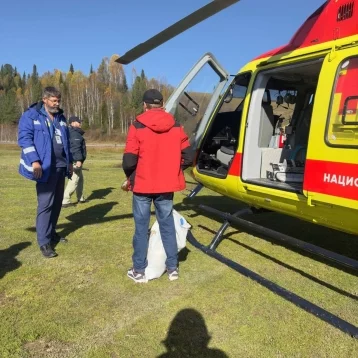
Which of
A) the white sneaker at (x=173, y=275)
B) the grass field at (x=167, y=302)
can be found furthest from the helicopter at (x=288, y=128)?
the white sneaker at (x=173, y=275)

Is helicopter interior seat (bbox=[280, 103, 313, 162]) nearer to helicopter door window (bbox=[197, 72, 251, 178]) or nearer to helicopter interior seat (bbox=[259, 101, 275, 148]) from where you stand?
helicopter interior seat (bbox=[259, 101, 275, 148])

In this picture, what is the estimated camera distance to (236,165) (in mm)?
4918

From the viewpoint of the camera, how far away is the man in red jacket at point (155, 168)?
12.0 feet

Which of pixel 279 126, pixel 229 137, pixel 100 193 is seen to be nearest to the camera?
pixel 279 126

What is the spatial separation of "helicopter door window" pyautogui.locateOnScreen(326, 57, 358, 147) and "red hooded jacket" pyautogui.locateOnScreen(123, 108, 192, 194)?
58.2 inches

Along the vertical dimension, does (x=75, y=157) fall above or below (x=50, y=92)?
below

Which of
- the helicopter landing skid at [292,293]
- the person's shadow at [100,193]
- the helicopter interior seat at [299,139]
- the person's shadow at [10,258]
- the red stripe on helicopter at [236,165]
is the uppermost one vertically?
the helicopter interior seat at [299,139]

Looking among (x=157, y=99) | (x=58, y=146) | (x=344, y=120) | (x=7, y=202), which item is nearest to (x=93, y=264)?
(x=58, y=146)

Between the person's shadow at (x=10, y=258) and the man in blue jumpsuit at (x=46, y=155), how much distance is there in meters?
0.35

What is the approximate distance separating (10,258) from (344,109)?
403 centimetres

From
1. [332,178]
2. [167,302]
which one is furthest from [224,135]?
[167,302]

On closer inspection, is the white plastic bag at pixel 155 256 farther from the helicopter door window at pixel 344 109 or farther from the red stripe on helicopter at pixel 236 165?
the helicopter door window at pixel 344 109

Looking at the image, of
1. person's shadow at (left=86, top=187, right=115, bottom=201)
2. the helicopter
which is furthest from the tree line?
the helicopter

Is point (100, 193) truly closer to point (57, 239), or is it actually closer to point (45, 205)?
Answer: point (57, 239)
